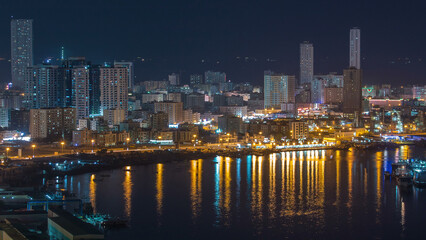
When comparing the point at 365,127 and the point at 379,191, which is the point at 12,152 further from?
the point at 365,127

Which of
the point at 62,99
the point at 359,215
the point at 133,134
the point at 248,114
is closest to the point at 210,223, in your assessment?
the point at 359,215

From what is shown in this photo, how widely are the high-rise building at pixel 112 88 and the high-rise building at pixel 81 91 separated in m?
0.81

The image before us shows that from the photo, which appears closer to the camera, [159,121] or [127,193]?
[127,193]

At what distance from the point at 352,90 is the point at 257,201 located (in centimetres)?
1330

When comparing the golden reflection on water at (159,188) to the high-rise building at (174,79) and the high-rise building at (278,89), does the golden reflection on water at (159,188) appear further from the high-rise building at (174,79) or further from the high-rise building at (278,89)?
the high-rise building at (174,79)

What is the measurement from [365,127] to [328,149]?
3.50 m

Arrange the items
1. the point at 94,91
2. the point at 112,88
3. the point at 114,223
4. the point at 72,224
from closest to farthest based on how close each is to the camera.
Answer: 1. the point at 72,224
2. the point at 114,223
3. the point at 94,91
4. the point at 112,88

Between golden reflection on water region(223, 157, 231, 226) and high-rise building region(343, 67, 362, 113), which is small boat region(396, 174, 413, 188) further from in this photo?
high-rise building region(343, 67, 362, 113)

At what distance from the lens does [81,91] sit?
1647cm

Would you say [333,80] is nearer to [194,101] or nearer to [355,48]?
[355,48]

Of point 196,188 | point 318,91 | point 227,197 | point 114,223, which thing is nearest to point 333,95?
point 318,91

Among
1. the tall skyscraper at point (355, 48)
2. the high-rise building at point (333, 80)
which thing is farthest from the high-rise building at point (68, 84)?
the high-rise building at point (333, 80)

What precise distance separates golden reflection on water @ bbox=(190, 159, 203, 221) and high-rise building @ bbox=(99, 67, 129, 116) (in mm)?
6446

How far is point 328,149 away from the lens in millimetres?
13852
